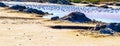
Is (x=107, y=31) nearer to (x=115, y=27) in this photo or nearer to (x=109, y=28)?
(x=109, y=28)

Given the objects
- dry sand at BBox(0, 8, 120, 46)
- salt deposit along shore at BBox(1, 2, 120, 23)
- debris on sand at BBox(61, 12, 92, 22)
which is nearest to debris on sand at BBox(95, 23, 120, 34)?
dry sand at BBox(0, 8, 120, 46)

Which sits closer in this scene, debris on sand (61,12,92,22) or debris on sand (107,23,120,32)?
debris on sand (107,23,120,32)

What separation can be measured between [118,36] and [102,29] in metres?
1.80

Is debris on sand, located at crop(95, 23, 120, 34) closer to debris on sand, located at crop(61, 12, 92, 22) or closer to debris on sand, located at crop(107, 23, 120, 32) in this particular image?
debris on sand, located at crop(107, 23, 120, 32)

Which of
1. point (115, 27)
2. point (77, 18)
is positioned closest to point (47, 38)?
point (115, 27)

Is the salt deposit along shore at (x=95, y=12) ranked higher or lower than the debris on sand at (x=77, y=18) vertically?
lower

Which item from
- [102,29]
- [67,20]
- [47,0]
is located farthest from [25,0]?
[102,29]

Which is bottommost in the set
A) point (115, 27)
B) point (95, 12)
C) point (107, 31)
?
point (95, 12)

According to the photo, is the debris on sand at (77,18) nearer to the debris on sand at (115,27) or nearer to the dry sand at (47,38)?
the dry sand at (47,38)

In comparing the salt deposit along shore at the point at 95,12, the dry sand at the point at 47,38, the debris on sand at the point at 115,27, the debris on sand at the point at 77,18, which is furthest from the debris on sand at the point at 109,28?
the salt deposit along shore at the point at 95,12

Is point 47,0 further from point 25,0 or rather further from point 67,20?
point 67,20

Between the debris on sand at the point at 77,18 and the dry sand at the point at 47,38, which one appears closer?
the dry sand at the point at 47,38

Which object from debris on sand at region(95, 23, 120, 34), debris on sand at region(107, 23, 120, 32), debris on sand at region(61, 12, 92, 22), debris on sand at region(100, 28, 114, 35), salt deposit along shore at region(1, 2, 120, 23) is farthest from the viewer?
salt deposit along shore at region(1, 2, 120, 23)

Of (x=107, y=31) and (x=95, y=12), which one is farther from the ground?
(x=107, y=31)
